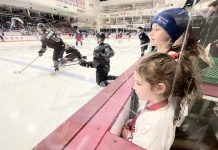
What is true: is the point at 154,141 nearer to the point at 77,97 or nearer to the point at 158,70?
the point at 158,70

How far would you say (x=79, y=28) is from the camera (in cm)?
48

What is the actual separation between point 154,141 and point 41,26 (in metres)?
0.52

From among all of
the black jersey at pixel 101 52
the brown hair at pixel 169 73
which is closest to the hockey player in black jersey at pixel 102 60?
the black jersey at pixel 101 52

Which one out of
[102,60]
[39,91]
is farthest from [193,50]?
[39,91]

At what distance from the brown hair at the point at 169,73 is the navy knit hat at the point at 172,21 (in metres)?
0.06

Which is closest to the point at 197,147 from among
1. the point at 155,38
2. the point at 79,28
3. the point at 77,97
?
the point at 155,38

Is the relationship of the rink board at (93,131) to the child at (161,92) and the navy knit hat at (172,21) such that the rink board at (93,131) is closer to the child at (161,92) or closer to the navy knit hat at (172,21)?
the child at (161,92)

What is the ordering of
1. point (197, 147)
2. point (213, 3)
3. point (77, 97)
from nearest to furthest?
1. point (213, 3)
2. point (197, 147)
3. point (77, 97)

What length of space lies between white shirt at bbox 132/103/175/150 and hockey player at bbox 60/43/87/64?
446 millimetres

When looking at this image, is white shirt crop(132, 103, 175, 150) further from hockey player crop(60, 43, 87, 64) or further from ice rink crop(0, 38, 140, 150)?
hockey player crop(60, 43, 87, 64)

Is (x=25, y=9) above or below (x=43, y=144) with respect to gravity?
above

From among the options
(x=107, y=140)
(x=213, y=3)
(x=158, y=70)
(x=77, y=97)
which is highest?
(x=213, y=3)

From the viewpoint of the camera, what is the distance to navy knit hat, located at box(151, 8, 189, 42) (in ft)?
0.96

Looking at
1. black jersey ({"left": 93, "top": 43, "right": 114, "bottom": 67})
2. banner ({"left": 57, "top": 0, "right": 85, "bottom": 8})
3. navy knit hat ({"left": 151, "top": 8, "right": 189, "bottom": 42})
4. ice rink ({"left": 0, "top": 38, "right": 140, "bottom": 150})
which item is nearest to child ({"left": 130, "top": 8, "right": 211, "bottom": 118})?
navy knit hat ({"left": 151, "top": 8, "right": 189, "bottom": 42})
